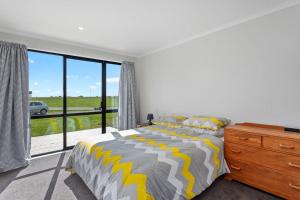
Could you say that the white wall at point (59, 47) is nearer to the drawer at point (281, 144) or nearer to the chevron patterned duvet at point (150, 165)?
the chevron patterned duvet at point (150, 165)

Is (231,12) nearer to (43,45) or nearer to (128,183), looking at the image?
(128,183)

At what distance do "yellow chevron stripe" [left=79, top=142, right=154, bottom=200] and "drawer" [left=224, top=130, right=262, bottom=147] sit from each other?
4.80 ft

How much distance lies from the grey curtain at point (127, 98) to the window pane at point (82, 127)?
639 mm

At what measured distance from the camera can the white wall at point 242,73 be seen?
87.0 inches

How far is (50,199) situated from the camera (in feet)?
6.40

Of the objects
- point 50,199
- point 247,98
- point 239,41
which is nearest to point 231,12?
point 239,41

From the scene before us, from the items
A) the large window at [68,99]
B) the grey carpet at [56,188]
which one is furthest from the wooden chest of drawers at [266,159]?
the large window at [68,99]

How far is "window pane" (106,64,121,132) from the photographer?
4414 millimetres

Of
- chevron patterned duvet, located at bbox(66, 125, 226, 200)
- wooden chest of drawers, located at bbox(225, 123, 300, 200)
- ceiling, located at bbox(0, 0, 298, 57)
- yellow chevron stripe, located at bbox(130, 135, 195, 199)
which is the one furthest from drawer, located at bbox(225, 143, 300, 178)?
ceiling, located at bbox(0, 0, 298, 57)

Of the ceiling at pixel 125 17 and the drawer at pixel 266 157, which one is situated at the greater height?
the ceiling at pixel 125 17

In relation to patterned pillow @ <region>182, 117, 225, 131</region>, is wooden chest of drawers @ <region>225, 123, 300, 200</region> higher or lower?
lower

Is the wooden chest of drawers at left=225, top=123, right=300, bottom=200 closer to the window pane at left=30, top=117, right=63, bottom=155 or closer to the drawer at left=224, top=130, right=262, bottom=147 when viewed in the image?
the drawer at left=224, top=130, right=262, bottom=147

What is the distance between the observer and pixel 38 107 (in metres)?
3.41

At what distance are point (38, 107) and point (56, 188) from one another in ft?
6.42
